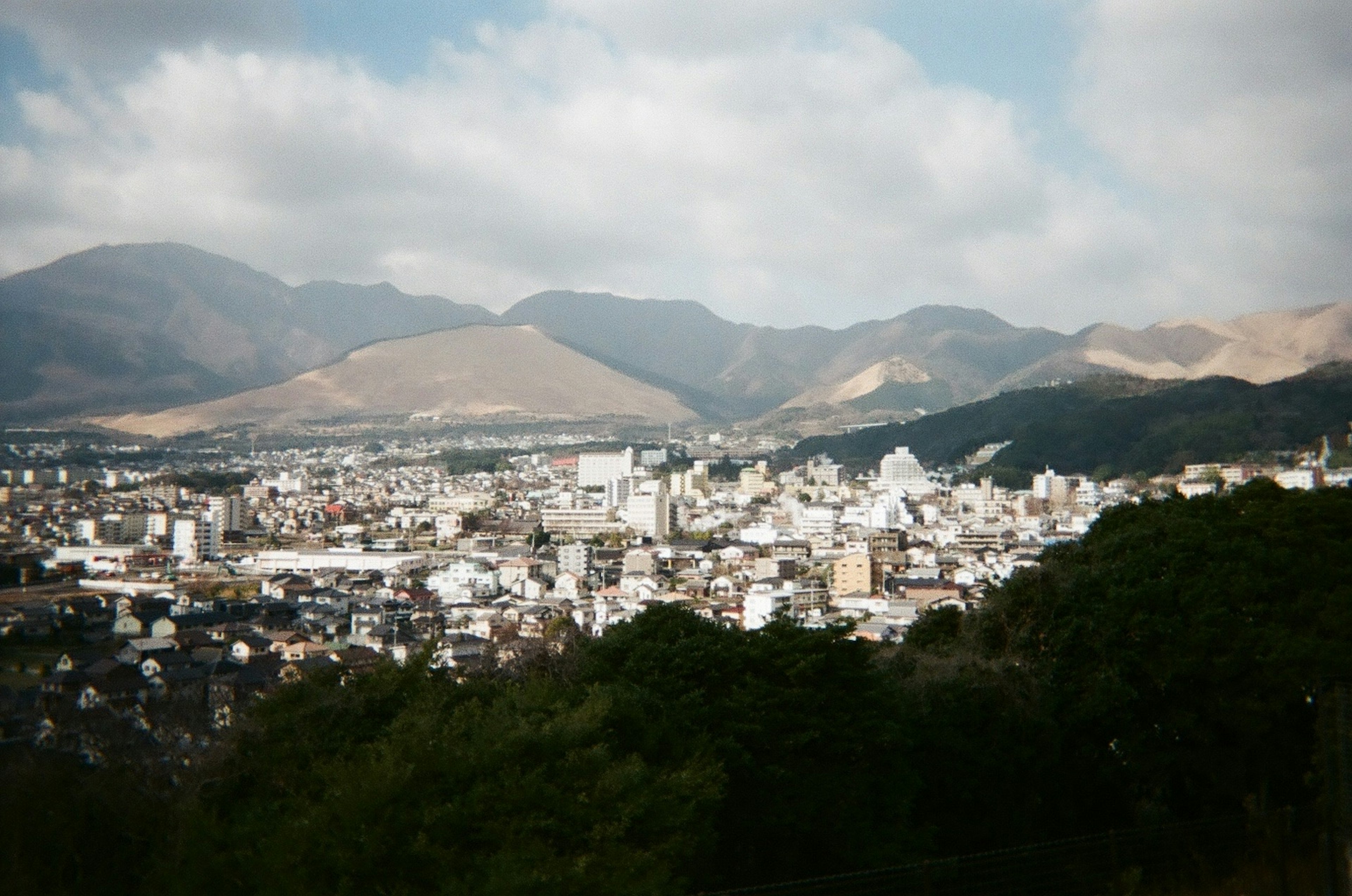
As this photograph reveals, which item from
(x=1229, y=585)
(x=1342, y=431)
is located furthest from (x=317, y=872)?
(x=1342, y=431)

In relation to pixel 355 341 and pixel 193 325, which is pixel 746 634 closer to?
pixel 193 325

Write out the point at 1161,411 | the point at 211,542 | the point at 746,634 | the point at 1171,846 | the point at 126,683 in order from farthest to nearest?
the point at 1161,411
the point at 211,542
the point at 126,683
the point at 746,634
the point at 1171,846

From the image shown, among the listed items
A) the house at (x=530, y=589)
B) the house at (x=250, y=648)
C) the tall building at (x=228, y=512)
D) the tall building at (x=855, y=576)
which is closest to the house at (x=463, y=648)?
the house at (x=250, y=648)

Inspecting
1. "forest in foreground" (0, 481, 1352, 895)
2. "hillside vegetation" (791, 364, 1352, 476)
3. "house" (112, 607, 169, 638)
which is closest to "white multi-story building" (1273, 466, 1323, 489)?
"hillside vegetation" (791, 364, 1352, 476)

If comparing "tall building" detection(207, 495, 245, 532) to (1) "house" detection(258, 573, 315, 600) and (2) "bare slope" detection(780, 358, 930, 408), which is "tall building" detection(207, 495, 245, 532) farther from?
(2) "bare slope" detection(780, 358, 930, 408)

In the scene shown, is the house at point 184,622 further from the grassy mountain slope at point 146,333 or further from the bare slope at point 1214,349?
the bare slope at point 1214,349

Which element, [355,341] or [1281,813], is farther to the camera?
[355,341]
